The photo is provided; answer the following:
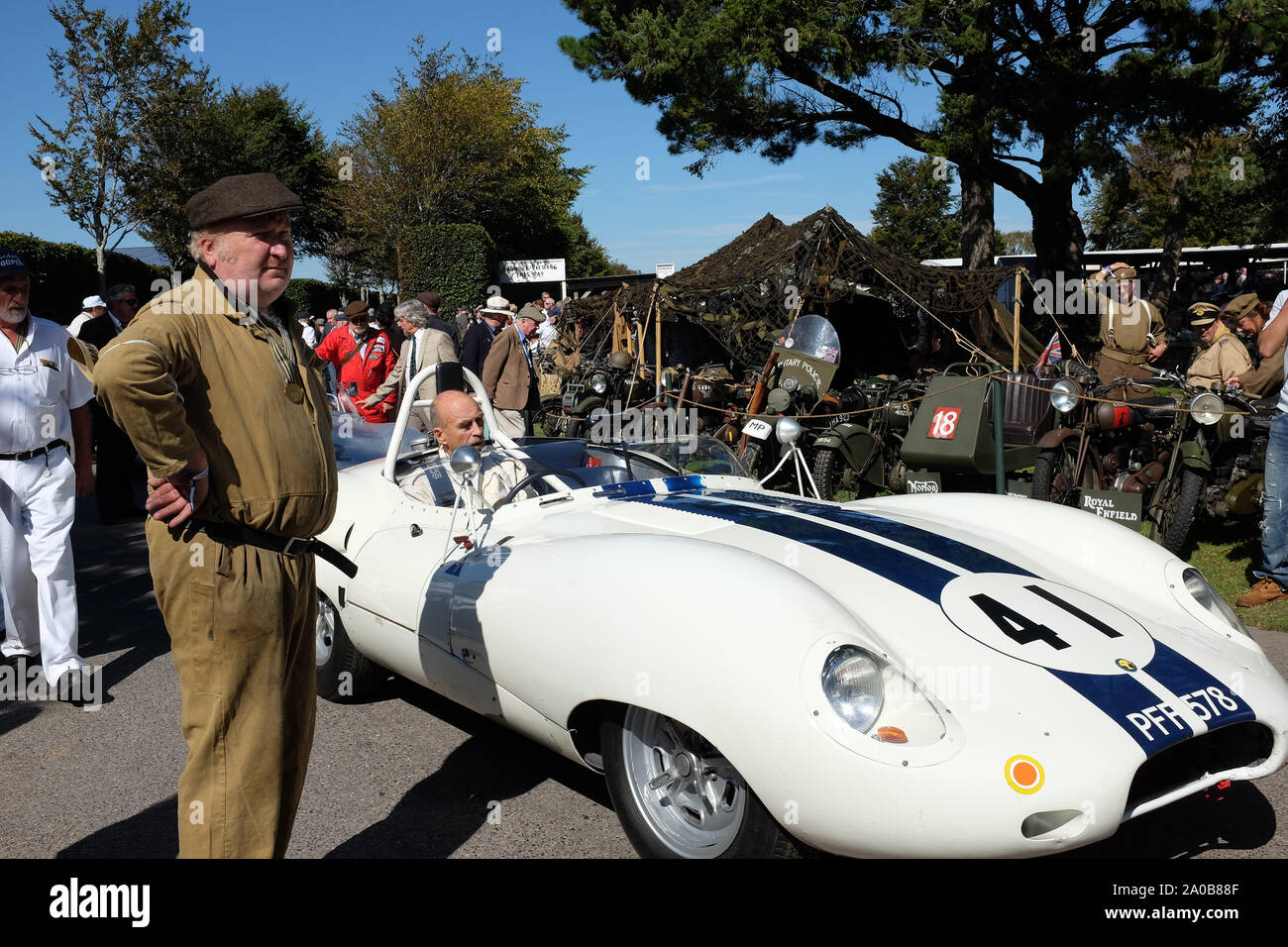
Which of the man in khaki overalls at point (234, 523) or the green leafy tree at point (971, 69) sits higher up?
the green leafy tree at point (971, 69)

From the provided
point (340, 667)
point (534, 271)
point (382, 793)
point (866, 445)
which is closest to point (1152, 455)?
point (866, 445)

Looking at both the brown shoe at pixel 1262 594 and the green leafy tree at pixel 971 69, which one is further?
the green leafy tree at pixel 971 69

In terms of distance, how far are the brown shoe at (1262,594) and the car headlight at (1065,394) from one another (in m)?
1.82

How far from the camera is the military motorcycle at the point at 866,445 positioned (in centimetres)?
859

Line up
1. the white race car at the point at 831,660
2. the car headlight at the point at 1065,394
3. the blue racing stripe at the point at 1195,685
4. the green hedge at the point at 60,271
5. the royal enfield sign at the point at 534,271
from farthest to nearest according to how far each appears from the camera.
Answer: the royal enfield sign at the point at 534,271 → the green hedge at the point at 60,271 → the car headlight at the point at 1065,394 → the blue racing stripe at the point at 1195,685 → the white race car at the point at 831,660

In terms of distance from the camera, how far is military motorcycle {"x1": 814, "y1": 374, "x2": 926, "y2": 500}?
8586 millimetres

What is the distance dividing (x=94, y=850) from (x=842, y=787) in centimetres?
243

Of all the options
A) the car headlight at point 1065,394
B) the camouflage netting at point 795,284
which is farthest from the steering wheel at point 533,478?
the camouflage netting at point 795,284

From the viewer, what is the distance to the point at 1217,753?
2699 mm

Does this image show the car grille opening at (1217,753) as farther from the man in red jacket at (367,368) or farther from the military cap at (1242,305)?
the man in red jacket at (367,368)

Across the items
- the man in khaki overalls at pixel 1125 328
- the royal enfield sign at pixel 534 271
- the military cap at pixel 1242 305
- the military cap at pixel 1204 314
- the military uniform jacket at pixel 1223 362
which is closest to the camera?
the military cap at pixel 1242 305

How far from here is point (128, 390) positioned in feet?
6.91
